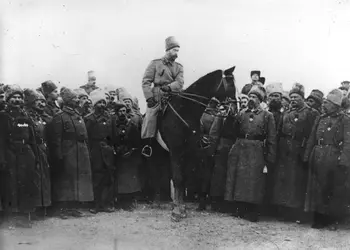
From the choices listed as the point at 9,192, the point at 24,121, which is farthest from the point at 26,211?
the point at 24,121

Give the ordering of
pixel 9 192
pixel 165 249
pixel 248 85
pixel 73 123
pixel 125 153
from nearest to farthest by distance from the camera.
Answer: pixel 165 249, pixel 9 192, pixel 73 123, pixel 125 153, pixel 248 85

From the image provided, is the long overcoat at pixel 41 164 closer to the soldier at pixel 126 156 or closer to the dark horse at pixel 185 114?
the soldier at pixel 126 156

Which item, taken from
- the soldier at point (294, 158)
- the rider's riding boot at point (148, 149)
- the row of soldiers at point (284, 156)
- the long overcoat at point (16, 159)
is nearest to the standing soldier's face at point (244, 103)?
the row of soldiers at point (284, 156)

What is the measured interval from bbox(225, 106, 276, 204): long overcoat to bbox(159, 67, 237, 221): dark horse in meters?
0.73

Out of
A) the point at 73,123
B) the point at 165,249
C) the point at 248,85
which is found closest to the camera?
the point at 165,249

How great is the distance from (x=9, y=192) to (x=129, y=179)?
8.80 feet

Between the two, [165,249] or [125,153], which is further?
[125,153]

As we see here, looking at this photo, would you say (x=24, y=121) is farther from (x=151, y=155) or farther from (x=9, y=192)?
(x=151, y=155)

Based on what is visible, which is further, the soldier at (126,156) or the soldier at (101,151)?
the soldier at (126,156)

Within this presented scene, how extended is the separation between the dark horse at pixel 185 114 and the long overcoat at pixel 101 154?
1.19 metres

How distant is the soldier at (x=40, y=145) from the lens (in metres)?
8.51

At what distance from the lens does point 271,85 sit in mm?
9703

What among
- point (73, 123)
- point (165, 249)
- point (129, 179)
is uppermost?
point (73, 123)

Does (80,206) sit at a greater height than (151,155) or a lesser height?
lesser
